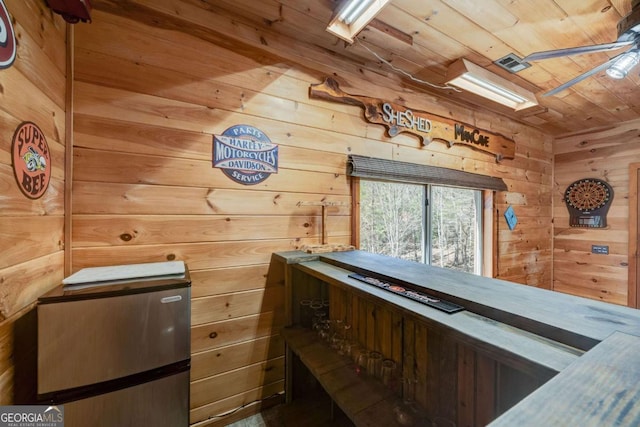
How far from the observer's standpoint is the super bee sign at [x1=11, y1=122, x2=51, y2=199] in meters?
0.86

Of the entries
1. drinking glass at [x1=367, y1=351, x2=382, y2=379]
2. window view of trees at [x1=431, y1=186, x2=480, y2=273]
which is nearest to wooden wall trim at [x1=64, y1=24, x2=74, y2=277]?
drinking glass at [x1=367, y1=351, x2=382, y2=379]

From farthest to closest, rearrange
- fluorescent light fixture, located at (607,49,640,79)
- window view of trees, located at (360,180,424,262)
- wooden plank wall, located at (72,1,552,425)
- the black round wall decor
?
1. the black round wall decor
2. window view of trees, located at (360,180,424,262)
3. fluorescent light fixture, located at (607,49,640,79)
4. wooden plank wall, located at (72,1,552,425)

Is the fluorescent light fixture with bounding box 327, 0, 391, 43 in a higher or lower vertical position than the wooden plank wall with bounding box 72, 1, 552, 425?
higher

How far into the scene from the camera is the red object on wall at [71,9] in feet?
3.34

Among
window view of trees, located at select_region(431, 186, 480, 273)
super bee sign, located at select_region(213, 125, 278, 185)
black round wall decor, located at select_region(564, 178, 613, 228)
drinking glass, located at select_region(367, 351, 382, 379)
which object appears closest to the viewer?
drinking glass, located at select_region(367, 351, 382, 379)

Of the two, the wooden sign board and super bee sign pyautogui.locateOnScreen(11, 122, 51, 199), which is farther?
→ the wooden sign board

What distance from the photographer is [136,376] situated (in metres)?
0.96

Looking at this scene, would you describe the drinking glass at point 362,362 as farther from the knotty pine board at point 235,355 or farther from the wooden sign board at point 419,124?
the wooden sign board at point 419,124

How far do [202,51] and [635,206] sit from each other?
471 cm

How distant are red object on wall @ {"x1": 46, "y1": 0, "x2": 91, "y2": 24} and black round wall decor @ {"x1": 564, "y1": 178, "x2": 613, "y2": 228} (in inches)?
197

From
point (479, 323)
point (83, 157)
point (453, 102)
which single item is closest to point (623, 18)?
point (453, 102)

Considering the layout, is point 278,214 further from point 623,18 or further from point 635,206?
point 635,206

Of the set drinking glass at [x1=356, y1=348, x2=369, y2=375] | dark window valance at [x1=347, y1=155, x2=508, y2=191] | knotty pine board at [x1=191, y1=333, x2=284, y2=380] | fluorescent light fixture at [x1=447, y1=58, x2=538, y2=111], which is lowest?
knotty pine board at [x1=191, y1=333, x2=284, y2=380]

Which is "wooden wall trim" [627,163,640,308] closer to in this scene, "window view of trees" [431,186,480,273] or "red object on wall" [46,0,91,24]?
"window view of trees" [431,186,480,273]
